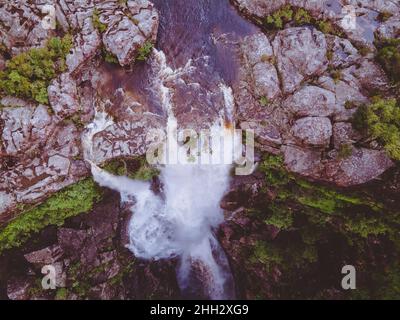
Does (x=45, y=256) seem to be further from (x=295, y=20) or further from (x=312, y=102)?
(x=295, y=20)

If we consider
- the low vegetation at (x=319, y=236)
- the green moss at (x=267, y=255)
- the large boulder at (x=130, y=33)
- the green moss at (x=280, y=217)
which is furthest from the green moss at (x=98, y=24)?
the green moss at (x=267, y=255)

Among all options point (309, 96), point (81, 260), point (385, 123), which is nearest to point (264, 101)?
point (309, 96)

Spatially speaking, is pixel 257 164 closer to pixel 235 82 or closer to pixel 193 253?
pixel 235 82

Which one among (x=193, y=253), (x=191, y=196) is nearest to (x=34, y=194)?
(x=191, y=196)

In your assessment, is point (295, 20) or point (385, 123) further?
point (295, 20)

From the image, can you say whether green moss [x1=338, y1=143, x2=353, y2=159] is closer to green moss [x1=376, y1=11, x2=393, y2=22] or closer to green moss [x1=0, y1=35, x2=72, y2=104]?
green moss [x1=376, y1=11, x2=393, y2=22]

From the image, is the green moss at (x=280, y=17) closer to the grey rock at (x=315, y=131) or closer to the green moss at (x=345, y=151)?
the grey rock at (x=315, y=131)

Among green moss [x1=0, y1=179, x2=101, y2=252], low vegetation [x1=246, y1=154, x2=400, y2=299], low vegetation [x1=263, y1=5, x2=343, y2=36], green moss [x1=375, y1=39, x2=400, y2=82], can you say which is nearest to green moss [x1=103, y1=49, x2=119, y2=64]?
green moss [x1=0, y1=179, x2=101, y2=252]

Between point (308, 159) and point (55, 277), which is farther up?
point (308, 159)
